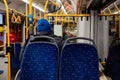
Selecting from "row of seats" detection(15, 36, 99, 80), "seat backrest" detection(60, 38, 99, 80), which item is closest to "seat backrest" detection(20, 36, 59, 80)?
"row of seats" detection(15, 36, 99, 80)

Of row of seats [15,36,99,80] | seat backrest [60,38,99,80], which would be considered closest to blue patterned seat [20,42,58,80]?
row of seats [15,36,99,80]

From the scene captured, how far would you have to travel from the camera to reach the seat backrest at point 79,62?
9.10 feet

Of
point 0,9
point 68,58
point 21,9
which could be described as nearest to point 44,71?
point 68,58

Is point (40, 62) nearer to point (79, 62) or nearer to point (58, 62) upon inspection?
point (58, 62)

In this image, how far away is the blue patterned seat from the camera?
2.87 meters

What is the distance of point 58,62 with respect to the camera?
290 centimetres

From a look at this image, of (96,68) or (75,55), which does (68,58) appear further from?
(96,68)

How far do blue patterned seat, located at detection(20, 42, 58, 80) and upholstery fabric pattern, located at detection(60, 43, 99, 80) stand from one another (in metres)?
0.12

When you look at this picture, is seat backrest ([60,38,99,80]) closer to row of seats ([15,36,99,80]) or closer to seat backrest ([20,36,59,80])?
row of seats ([15,36,99,80])

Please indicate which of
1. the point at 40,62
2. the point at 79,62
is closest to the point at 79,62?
the point at 79,62

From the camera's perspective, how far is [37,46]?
2.86 m

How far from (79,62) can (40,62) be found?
463 millimetres

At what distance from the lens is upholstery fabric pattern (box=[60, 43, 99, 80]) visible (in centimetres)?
278

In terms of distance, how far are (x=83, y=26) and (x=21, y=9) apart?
1399 centimetres
